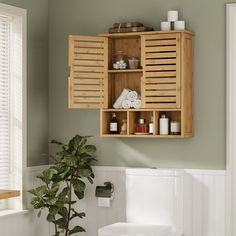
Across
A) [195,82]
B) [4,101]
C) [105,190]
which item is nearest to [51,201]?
[105,190]

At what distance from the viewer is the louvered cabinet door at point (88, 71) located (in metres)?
5.49

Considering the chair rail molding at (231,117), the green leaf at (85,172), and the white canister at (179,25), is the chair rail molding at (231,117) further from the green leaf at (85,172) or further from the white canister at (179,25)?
the green leaf at (85,172)

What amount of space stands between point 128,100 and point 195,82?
597 millimetres

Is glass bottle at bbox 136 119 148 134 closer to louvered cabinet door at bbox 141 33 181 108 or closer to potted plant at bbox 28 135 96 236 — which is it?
louvered cabinet door at bbox 141 33 181 108

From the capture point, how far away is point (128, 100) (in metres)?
5.45

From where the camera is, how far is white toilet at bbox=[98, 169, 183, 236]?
5.24m

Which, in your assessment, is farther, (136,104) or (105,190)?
(105,190)

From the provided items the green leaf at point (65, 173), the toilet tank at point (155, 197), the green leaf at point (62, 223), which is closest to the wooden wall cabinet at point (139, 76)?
the toilet tank at point (155, 197)

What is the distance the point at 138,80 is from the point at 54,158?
1116 mm

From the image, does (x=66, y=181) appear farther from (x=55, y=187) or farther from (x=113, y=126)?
(x=113, y=126)

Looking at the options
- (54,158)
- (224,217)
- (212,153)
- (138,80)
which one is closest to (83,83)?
(138,80)

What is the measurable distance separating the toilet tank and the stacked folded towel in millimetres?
559

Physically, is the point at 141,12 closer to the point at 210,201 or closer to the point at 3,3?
the point at 3,3

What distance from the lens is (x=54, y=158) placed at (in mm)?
5930
